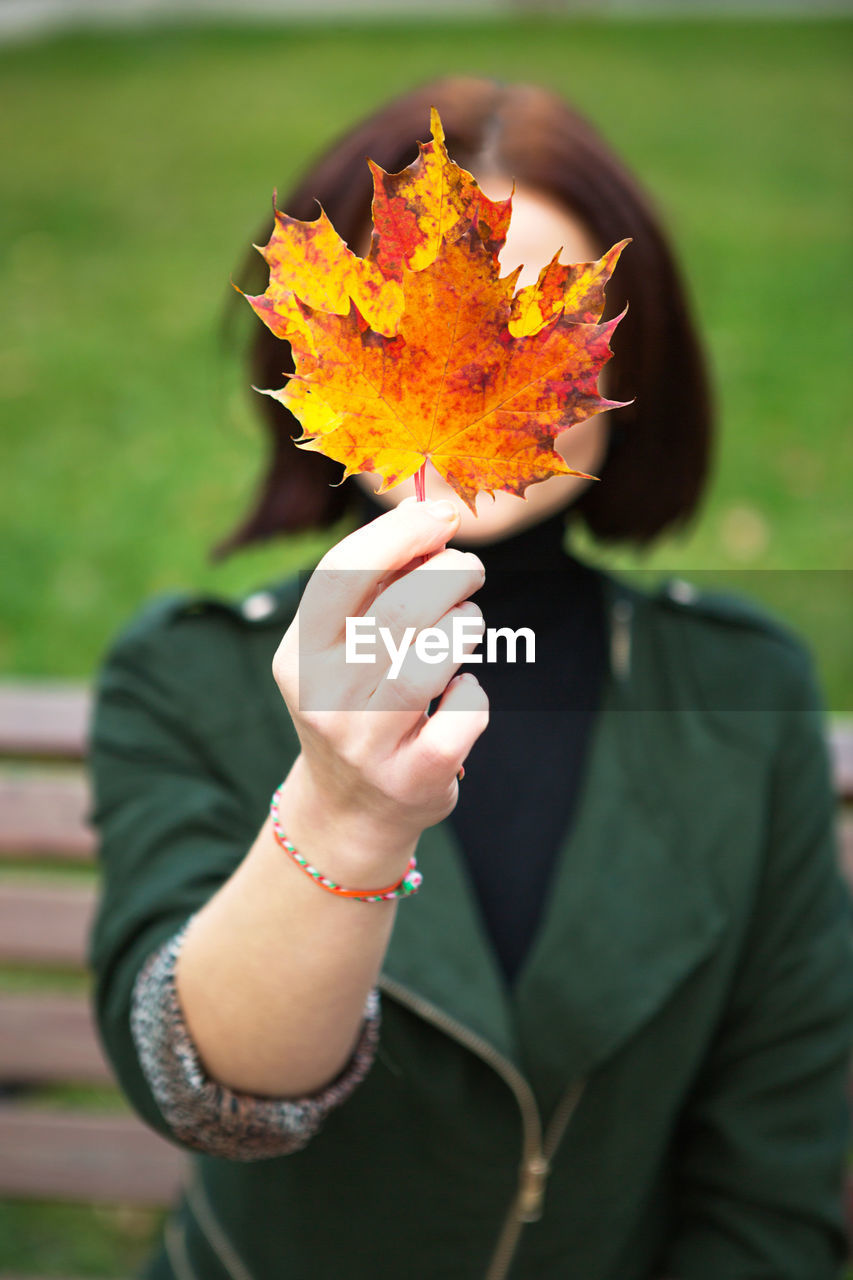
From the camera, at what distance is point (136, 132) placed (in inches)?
187

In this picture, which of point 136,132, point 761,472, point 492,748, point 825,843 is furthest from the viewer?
point 136,132

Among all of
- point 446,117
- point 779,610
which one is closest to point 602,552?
point 446,117

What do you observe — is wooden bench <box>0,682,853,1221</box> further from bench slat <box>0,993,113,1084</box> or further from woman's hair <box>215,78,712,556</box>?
woman's hair <box>215,78,712,556</box>

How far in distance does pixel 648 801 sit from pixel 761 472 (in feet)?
7.43

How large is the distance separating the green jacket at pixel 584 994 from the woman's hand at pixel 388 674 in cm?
38

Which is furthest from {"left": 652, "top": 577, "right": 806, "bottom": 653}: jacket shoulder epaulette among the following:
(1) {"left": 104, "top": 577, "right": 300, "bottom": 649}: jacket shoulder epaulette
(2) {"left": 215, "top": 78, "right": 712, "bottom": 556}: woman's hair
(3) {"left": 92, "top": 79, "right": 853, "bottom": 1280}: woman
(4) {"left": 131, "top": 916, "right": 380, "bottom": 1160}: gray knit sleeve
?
(4) {"left": 131, "top": 916, "right": 380, "bottom": 1160}: gray knit sleeve

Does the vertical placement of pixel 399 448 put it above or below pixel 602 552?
above

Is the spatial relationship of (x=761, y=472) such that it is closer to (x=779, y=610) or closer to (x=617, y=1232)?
(x=779, y=610)

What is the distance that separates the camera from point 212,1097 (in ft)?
2.66

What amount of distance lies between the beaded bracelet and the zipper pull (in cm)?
58

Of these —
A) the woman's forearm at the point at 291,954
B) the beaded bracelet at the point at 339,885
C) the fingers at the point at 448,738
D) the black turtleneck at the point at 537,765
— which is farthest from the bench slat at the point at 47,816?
the fingers at the point at 448,738

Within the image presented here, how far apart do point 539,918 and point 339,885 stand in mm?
527

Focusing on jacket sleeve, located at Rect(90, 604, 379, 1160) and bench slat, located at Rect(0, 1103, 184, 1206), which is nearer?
jacket sleeve, located at Rect(90, 604, 379, 1160)

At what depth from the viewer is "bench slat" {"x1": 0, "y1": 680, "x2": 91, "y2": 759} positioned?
1.63 metres
